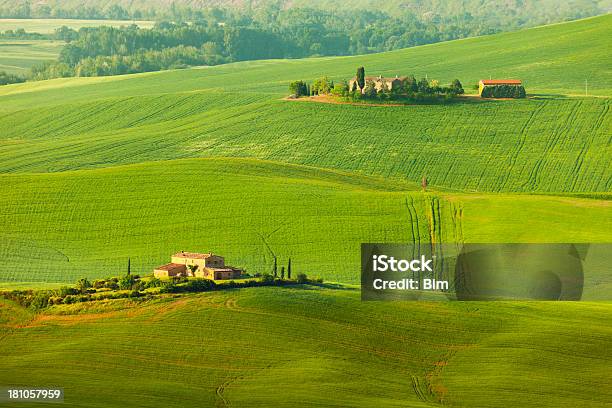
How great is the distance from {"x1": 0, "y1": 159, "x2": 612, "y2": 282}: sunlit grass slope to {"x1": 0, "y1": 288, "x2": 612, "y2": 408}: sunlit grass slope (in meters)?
11.9

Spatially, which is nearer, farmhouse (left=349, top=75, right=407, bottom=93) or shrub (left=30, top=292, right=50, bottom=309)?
shrub (left=30, top=292, right=50, bottom=309)

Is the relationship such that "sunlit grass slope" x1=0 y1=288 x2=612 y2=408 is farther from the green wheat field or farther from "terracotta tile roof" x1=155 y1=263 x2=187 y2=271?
"terracotta tile roof" x1=155 y1=263 x2=187 y2=271

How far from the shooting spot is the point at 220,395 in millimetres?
50312

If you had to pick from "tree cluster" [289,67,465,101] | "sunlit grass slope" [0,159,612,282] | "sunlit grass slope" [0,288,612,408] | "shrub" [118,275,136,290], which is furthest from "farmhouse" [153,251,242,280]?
"tree cluster" [289,67,465,101]

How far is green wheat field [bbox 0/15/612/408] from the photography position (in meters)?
53.2

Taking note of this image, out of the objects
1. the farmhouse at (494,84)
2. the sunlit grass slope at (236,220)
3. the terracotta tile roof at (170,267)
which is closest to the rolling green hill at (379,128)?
the farmhouse at (494,84)

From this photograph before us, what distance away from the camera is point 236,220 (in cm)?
8156

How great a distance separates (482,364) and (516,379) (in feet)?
7.88

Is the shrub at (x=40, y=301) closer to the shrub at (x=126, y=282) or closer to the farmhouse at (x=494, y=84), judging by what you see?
the shrub at (x=126, y=282)

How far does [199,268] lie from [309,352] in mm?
13196

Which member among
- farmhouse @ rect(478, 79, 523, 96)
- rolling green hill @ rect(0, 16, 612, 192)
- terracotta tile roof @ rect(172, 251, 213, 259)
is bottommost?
terracotta tile roof @ rect(172, 251, 213, 259)

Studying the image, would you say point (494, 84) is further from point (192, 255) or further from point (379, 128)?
point (192, 255)

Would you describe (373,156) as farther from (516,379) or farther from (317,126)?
(516,379)

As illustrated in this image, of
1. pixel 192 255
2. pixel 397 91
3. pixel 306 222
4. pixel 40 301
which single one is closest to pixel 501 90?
pixel 397 91
